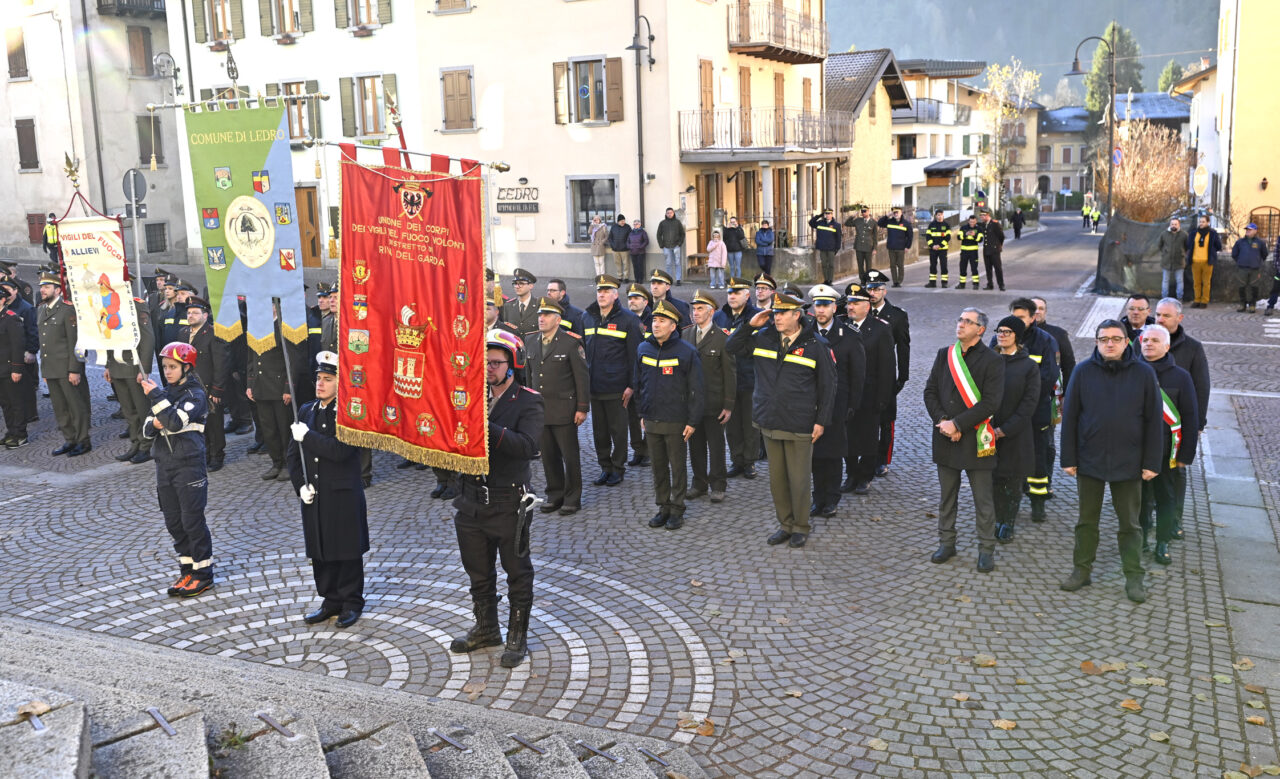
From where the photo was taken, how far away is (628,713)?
6453 millimetres

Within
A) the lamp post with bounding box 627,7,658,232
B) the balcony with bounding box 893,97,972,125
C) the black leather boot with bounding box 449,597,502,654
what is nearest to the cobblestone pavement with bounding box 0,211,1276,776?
the black leather boot with bounding box 449,597,502,654

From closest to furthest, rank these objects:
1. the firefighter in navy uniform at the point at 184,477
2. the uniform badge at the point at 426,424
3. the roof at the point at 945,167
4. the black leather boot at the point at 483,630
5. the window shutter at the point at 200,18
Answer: the uniform badge at the point at 426,424 → the black leather boot at the point at 483,630 → the firefighter in navy uniform at the point at 184,477 → the window shutter at the point at 200,18 → the roof at the point at 945,167

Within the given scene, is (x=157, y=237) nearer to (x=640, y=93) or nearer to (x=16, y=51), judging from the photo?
(x=16, y=51)

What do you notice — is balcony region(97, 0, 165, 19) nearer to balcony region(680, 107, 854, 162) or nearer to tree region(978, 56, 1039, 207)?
balcony region(680, 107, 854, 162)

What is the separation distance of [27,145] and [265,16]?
1076cm

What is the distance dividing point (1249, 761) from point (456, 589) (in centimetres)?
531

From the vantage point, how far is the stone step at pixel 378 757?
4980 millimetres

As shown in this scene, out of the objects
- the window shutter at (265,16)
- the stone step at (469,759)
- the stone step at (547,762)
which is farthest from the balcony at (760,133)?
the stone step at (469,759)

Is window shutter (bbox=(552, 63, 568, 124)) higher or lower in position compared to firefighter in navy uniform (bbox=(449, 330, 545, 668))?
higher

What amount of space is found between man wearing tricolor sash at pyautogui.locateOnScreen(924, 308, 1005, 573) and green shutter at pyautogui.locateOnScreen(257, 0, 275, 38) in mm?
30449

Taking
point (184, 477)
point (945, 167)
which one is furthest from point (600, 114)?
point (945, 167)

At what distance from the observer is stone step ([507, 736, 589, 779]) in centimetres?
537

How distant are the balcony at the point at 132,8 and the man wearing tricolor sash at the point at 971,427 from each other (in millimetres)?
36622

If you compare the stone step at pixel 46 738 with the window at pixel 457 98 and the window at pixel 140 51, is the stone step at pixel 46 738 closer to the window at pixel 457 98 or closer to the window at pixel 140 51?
the window at pixel 457 98
